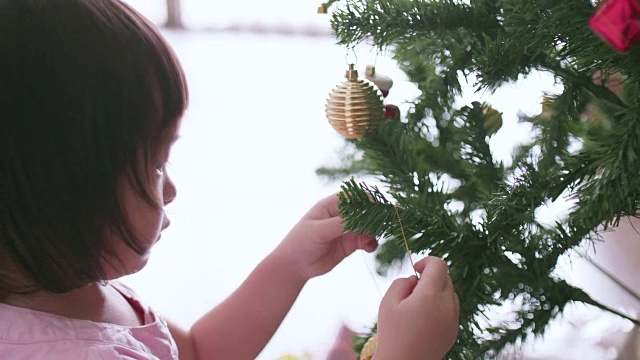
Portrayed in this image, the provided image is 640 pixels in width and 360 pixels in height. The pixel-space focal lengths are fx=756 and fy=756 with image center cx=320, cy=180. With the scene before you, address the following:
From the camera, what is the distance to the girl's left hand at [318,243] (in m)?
0.78

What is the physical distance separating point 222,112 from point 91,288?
66.5 inches

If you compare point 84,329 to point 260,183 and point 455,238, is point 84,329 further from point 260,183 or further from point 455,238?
point 260,183

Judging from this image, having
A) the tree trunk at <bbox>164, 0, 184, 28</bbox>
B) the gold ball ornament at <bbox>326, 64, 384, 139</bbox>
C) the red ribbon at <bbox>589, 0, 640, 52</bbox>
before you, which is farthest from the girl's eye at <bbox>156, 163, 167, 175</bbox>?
the tree trunk at <bbox>164, 0, 184, 28</bbox>

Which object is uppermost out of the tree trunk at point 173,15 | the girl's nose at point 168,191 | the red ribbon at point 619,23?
the red ribbon at point 619,23

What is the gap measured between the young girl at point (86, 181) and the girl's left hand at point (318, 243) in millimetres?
147

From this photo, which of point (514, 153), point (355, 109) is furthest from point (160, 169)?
point (514, 153)

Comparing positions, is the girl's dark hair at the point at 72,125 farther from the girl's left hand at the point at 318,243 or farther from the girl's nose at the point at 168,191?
the girl's left hand at the point at 318,243

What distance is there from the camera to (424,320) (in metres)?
0.61

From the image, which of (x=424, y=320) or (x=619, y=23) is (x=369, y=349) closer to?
(x=424, y=320)

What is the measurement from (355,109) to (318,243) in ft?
0.51

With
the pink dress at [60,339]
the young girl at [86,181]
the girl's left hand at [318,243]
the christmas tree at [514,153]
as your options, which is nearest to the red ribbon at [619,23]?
the christmas tree at [514,153]

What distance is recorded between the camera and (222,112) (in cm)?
235

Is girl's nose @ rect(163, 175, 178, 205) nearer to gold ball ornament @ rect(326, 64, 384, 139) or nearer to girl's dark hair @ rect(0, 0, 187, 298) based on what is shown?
girl's dark hair @ rect(0, 0, 187, 298)

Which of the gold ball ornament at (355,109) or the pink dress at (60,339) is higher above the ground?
the gold ball ornament at (355,109)
